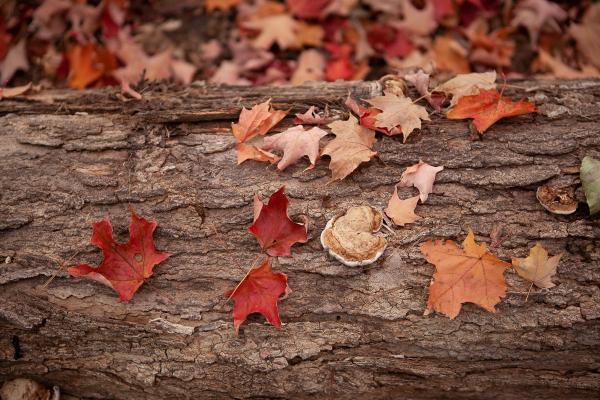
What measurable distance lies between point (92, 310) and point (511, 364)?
191cm

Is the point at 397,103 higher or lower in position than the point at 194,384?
higher

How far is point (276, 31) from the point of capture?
3916mm

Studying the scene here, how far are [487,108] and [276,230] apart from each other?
1277mm

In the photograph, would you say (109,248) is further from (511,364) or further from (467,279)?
(511,364)

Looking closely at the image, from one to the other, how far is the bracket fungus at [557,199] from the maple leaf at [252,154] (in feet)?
4.20

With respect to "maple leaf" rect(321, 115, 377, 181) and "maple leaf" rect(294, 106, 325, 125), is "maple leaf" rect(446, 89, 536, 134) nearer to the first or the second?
"maple leaf" rect(321, 115, 377, 181)

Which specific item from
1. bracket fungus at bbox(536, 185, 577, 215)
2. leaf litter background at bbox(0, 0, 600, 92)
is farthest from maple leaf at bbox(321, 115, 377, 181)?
leaf litter background at bbox(0, 0, 600, 92)

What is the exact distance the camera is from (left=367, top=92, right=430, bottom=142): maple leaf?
7.55ft

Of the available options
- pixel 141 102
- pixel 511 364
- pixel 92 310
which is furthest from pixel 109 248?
pixel 511 364

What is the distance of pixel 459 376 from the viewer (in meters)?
2.05

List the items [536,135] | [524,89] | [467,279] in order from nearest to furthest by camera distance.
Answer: [467,279] → [536,135] → [524,89]

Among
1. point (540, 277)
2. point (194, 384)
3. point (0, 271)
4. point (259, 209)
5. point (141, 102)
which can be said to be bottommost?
point (194, 384)

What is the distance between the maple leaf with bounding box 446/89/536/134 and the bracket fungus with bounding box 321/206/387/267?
0.74 meters

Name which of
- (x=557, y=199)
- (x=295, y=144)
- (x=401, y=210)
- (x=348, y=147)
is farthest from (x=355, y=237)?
(x=557, y=199)
